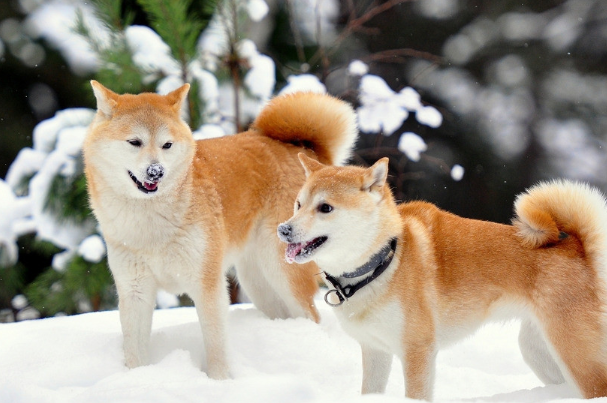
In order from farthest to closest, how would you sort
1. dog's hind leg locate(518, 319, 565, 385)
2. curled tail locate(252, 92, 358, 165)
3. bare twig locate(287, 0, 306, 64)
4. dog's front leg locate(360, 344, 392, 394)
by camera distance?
bare twig locate(287, 0, 306, 64) < curled tail locate(252, 92, 358, 165) < dog's hind leg locate(518, 319, 565, 385) < dog's front leg locate(360, 344, 392, 394)

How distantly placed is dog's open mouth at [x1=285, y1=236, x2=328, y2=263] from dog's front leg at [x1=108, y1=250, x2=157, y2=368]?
0.90 meters

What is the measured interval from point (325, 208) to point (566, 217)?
1.07 meters

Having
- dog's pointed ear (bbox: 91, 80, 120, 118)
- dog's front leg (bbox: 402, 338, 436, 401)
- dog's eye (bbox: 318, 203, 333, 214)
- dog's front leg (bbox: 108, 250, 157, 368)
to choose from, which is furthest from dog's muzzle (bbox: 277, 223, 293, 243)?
dog's pointed ear (bbox: 91, 80, 120, 118)

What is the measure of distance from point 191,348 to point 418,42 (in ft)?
17.1

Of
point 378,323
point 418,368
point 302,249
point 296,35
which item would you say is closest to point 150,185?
point 302,249

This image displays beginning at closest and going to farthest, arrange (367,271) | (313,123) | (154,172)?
1. (367,271)
2. (154,172)
3. (313,123)

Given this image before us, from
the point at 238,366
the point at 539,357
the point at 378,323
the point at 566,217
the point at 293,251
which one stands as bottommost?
the point at 238,366

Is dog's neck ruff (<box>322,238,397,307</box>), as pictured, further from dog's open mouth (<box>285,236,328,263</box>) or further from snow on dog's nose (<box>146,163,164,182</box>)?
snow on dog's nose (<box>146,163,164,182</box>)

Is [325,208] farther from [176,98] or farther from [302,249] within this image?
[176,98]

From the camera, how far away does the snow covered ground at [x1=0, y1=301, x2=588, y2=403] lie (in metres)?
2.57

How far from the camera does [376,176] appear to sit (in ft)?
9.47

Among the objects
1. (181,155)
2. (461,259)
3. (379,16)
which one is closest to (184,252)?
(181,155)

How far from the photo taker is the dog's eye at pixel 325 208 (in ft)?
9.22

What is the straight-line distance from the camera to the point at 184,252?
3.29 m
